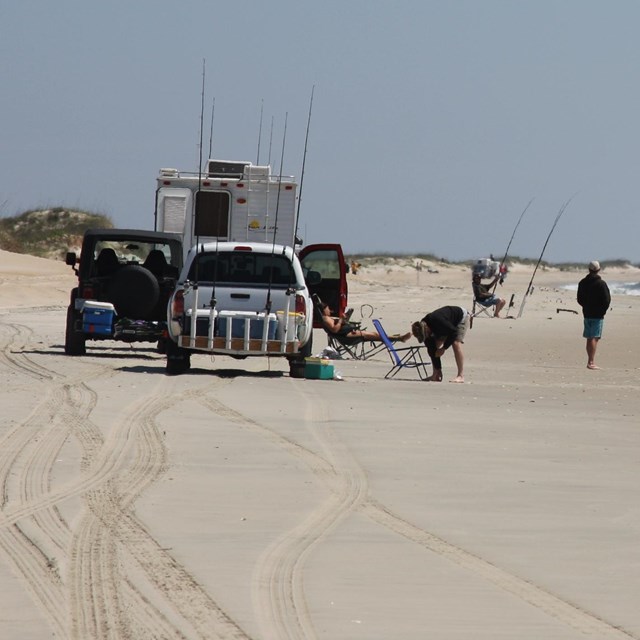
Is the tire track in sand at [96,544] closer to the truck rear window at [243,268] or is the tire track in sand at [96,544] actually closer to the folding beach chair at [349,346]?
the truck rear window at [243,268]

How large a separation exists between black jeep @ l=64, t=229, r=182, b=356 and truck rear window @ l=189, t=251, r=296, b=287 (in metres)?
1.83

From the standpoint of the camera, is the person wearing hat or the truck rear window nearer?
the truck rear window

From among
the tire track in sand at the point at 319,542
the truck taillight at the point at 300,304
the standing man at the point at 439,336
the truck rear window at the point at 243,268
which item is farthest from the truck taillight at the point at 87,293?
the tire track in sand at the point at 319,542

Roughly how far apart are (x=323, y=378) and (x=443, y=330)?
1.63 meters

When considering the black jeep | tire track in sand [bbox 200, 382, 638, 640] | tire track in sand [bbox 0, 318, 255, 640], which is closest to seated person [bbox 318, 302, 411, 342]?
the black jeep

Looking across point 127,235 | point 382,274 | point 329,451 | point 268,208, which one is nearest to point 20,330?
point 268,208

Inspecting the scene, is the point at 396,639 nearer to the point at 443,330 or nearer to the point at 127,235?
the point at 443,330

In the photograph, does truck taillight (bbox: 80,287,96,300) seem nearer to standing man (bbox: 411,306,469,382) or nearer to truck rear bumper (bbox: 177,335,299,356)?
truck rear bumper (bbox: 177,335,299,356)

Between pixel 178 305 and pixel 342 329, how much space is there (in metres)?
3.95

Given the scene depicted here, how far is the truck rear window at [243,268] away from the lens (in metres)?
17.4

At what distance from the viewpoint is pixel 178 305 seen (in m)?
17.1

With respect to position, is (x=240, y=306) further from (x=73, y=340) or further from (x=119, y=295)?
(x=73, y=340)

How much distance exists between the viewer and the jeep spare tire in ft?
63.1

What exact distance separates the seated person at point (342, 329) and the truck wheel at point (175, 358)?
3.49 m
